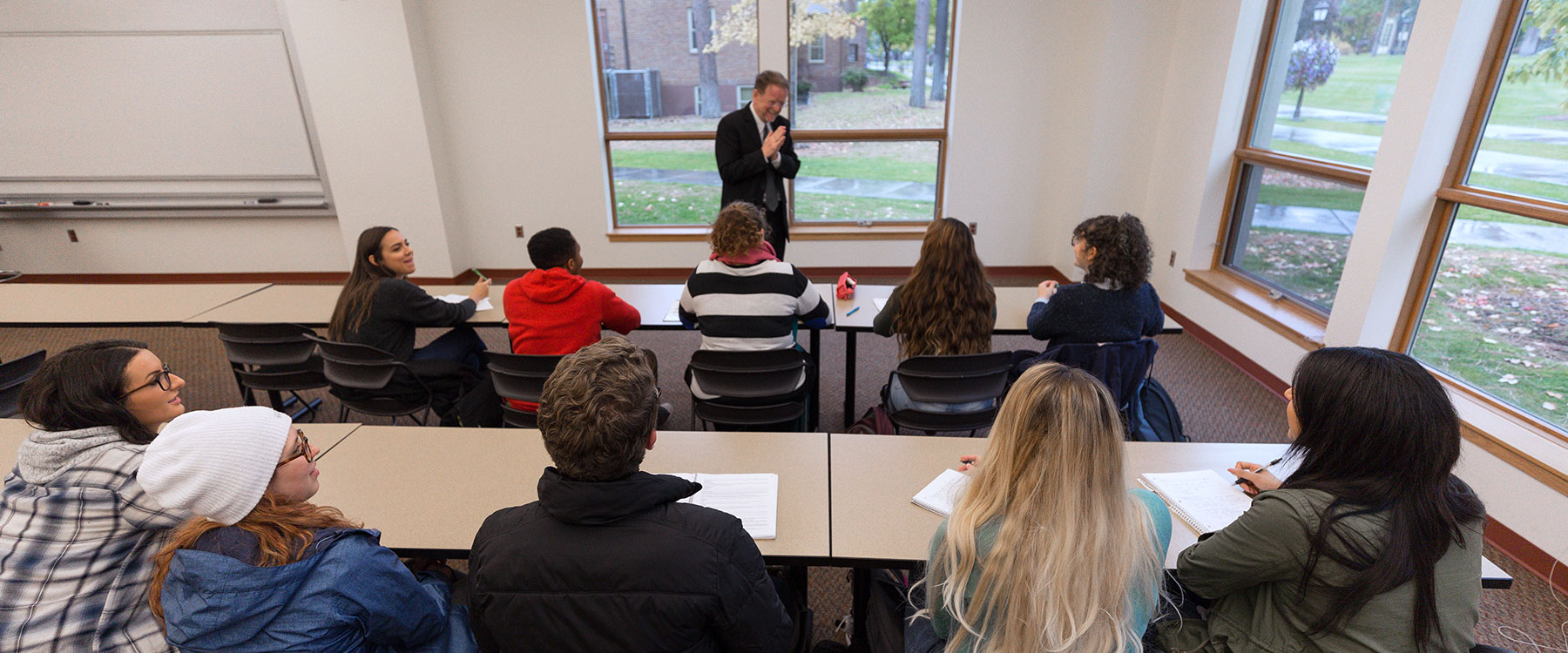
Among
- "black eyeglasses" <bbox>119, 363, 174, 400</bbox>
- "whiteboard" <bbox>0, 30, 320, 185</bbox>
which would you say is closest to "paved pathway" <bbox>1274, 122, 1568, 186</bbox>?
"black eyeglasses" <bbox>119, 363, 174, 400</bbox>

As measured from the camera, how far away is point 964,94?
5121 mm

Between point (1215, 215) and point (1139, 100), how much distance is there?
98cm

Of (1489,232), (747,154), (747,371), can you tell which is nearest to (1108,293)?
(747,371)

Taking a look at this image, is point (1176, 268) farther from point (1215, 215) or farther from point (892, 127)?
point (892, 127)

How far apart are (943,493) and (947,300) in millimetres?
947

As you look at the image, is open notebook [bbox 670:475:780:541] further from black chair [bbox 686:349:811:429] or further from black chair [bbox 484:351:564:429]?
black chair [bbox 484:351:564:429]

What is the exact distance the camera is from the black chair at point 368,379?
258cm

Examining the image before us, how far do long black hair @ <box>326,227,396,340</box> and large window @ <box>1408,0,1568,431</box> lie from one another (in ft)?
13.7

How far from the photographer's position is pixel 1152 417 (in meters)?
2.66

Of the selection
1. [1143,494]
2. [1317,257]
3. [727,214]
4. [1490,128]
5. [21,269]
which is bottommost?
[21,269]

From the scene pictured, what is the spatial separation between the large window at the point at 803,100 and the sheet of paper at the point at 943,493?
4.03 metres

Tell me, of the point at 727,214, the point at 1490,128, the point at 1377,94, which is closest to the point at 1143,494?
the point at 727,214

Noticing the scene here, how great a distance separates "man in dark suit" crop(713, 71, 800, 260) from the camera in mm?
4035

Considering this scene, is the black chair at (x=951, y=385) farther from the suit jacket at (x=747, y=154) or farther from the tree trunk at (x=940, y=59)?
the tree trunk at (x=940, y=59)
